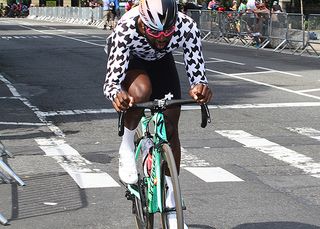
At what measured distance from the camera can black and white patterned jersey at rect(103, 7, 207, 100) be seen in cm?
527

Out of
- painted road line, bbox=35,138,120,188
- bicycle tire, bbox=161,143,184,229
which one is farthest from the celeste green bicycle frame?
painted road line, bbox=35,138,120,188

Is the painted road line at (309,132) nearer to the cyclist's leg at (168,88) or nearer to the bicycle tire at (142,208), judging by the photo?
the bicycle tire at (142,208)

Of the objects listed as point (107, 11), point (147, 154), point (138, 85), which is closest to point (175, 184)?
point (147, 154)

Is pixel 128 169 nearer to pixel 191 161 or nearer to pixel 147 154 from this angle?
pixel 147 154

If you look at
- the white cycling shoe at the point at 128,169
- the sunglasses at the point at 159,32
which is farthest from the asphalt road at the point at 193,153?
the sunglasses at the point at 159,32

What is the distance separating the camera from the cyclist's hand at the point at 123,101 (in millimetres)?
5137

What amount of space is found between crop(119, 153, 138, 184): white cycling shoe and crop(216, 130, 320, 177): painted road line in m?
3.45

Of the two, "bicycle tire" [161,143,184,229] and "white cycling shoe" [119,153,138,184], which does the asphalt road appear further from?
"bicycle tire" [161,143,184,229]

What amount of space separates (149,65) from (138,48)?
206 millimetres

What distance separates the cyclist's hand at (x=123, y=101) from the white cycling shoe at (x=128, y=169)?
65cm

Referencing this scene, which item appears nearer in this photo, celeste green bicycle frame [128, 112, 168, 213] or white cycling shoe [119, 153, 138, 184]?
celeste green bicycle frame [128, 112, 168, 213]

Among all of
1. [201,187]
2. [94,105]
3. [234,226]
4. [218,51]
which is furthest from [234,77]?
[234,226]

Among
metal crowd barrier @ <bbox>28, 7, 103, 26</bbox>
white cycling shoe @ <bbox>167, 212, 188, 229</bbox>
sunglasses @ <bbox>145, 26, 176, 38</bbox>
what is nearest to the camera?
white cycling shoe @ <bbox>167, 212, 188, 229</bbox>

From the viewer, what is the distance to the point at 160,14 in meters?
4.89
